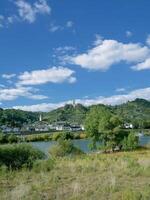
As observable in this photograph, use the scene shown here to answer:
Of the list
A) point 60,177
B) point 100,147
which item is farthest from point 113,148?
point 60,177

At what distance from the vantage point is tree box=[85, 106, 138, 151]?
74162 millimetres

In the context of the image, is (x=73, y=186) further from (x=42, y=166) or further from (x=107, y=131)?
(x=107, y=131)

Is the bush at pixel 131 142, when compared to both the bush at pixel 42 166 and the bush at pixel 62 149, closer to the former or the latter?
the bush at pixel 62 149

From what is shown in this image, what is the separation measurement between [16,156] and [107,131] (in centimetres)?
4953

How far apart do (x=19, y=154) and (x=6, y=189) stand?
34.1 feet

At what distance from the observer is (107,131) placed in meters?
74.8

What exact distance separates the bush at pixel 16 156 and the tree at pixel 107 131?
47452 mm

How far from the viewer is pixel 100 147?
74188 millimetres

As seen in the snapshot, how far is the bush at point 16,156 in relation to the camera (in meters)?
25.3

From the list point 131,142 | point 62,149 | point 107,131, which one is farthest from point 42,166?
point 107,131

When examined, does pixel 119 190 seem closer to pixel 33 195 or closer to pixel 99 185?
pixel 99 185

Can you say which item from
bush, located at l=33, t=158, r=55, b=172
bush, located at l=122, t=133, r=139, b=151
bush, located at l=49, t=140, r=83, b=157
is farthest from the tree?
bush, located at l=33, t=158, r=55, b=172

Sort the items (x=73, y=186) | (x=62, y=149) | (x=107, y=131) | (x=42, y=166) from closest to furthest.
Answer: (x=73, y=186) → (x=42, y=166) → (x=62, y=149) → (x=107, y=131)

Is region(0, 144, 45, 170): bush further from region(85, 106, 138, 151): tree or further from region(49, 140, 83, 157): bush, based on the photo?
region(85, 106, 138, 151): tree
